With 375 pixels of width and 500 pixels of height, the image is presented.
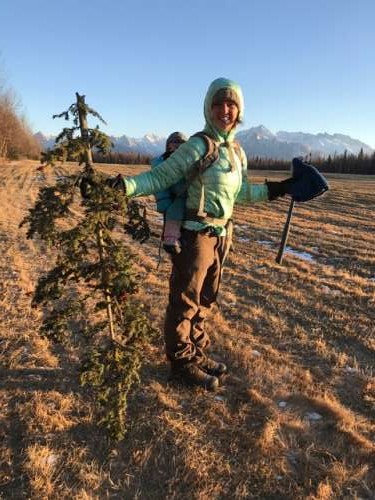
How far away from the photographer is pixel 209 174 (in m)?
3.20

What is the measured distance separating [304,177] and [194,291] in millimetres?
1361

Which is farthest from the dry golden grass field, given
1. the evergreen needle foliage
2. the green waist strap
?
the green waist strap

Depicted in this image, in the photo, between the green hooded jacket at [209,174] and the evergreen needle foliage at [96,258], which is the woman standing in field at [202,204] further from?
the evergreen needle foliage at [96,258]

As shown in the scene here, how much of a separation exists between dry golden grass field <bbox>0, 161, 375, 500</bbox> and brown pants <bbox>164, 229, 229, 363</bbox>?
42 cm

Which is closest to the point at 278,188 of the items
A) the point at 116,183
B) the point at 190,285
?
the point at 190,285

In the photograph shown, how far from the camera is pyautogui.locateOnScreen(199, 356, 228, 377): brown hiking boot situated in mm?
3988

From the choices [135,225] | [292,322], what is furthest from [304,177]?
[292,322]

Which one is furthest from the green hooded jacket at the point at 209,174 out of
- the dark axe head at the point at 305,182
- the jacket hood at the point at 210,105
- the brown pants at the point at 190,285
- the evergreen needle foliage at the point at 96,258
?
the dark axe head at the point at 305,182

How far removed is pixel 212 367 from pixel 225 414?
1.94 ft

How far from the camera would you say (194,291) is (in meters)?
3.55

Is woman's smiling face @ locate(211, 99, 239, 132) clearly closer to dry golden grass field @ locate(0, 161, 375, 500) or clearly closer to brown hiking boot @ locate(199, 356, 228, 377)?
dry golden grass field @ locate(0, 161, 375, 500)

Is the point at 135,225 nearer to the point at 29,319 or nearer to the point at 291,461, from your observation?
the point at 291,461

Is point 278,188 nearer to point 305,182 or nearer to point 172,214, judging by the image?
point 305,182

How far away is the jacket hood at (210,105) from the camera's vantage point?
317 centimetres
